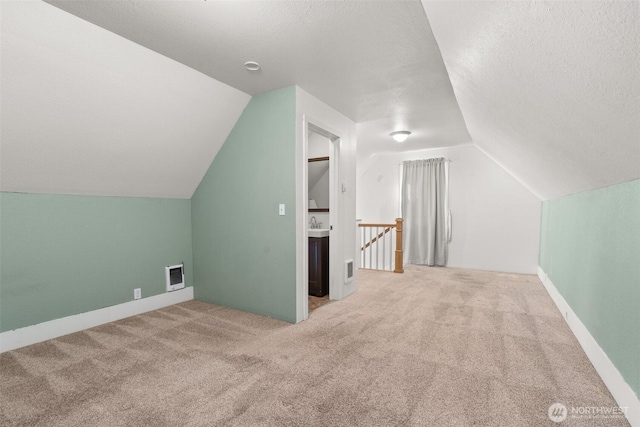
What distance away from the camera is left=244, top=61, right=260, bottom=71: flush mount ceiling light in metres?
2.42

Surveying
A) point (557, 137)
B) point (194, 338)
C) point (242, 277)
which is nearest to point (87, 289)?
point (194, 338)

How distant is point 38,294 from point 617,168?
13.5 feet

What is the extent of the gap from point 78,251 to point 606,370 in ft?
13.5

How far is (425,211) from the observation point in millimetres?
5840

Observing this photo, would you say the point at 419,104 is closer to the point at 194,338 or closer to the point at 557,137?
the point at 557,137

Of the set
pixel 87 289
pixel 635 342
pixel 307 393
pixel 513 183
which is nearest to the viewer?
pixel 635 342

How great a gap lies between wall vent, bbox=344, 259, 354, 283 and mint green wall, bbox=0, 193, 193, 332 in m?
2.03

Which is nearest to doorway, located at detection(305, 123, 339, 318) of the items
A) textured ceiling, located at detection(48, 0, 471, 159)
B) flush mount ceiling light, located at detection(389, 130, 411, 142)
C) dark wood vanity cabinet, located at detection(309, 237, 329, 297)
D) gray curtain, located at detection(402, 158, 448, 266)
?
dark wood vanity cabinet, located at detection(309, 237, 329, 297)

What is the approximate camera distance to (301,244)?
2.91m

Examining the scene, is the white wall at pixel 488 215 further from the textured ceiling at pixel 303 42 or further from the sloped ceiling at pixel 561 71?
the sloped ceiling at pixel 561 71

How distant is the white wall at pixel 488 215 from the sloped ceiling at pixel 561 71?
321cm

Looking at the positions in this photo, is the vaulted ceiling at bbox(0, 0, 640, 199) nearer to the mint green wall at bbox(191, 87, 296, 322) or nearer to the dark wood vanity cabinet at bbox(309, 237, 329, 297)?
the mint green wall at bbox(191, 87, 296, 322)

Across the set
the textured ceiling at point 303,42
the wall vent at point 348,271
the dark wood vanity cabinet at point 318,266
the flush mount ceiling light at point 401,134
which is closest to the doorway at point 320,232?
the dark wood vanity cabinet at point 318,266

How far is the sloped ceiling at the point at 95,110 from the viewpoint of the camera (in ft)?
6.11
